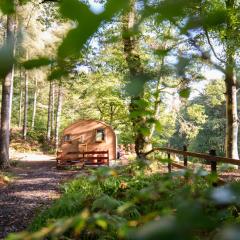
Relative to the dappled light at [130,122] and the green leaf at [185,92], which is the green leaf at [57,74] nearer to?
the dappled light at [130,122]

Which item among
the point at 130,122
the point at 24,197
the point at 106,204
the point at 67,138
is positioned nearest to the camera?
the point at 106,204

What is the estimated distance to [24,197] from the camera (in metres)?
10.4

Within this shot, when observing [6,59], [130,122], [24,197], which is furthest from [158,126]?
[24,197]

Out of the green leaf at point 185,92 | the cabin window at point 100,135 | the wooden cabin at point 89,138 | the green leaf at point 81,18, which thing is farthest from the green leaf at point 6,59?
the cabin window at point 100,135

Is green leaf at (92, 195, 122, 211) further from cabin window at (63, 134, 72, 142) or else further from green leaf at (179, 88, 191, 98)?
cabin window at (63, 134, 72, 142)

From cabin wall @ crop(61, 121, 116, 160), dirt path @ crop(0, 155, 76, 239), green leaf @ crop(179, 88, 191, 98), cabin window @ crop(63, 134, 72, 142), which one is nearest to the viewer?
green leaf @ crop(179, 88, 191, 98)

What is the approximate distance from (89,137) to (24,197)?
1173 centimetres

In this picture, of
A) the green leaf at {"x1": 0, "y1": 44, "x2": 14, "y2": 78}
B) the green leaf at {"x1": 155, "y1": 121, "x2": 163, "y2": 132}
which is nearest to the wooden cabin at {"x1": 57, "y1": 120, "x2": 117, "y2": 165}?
the green leaf at {"x1": 155, "y1": 121, "x2": 163, "y2": 132}

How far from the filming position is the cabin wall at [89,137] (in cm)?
2183

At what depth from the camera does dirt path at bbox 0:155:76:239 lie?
7.61 m

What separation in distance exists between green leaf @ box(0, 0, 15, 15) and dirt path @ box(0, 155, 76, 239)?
6.46 m

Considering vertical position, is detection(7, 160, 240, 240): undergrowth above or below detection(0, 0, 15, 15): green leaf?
below

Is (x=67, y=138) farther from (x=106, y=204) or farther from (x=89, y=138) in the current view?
(x=106, y=204)

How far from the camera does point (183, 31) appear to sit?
2.58 feet
